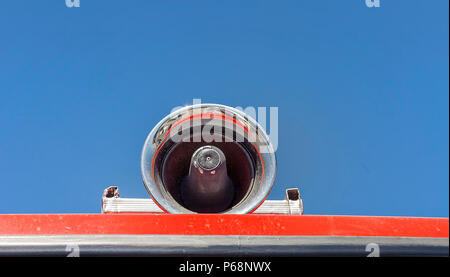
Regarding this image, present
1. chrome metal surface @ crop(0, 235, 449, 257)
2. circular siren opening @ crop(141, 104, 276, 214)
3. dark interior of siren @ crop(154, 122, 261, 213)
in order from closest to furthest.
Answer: chrome metal surface @ crop(0, 235, 449, 257) < circular siren opening @ crop(141, 104, 276, 214) < dark interior of siren @ crop(154, 122, 261, 213)

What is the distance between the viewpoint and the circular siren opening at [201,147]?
280 centimetres

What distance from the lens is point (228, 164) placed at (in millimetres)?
3180

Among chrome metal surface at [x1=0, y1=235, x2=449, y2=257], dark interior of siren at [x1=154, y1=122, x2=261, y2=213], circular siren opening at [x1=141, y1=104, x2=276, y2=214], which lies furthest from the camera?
dark interior of siren at [x1=154, y1=122, x2=261, y2=213]

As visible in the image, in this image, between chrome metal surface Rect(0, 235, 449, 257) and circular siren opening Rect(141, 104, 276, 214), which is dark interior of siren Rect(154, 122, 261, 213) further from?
chrome metal surface Rect(0, 235, 449, 257)

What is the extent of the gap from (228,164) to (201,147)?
1.66 feet

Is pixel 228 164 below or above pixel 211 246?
above

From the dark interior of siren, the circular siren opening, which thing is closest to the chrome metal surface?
the circular siren opening

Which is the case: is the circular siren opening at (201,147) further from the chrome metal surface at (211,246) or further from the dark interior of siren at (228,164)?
the chrome metal surface at (211,246)

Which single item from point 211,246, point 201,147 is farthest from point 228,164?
point 211,246

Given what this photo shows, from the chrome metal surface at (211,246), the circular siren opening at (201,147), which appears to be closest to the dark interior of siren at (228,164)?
the circular siren opening at (201,147)

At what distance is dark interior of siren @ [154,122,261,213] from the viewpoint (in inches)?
117

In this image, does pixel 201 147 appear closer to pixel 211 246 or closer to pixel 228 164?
pixel 228 164

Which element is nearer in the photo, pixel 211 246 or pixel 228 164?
pixel 211 246
